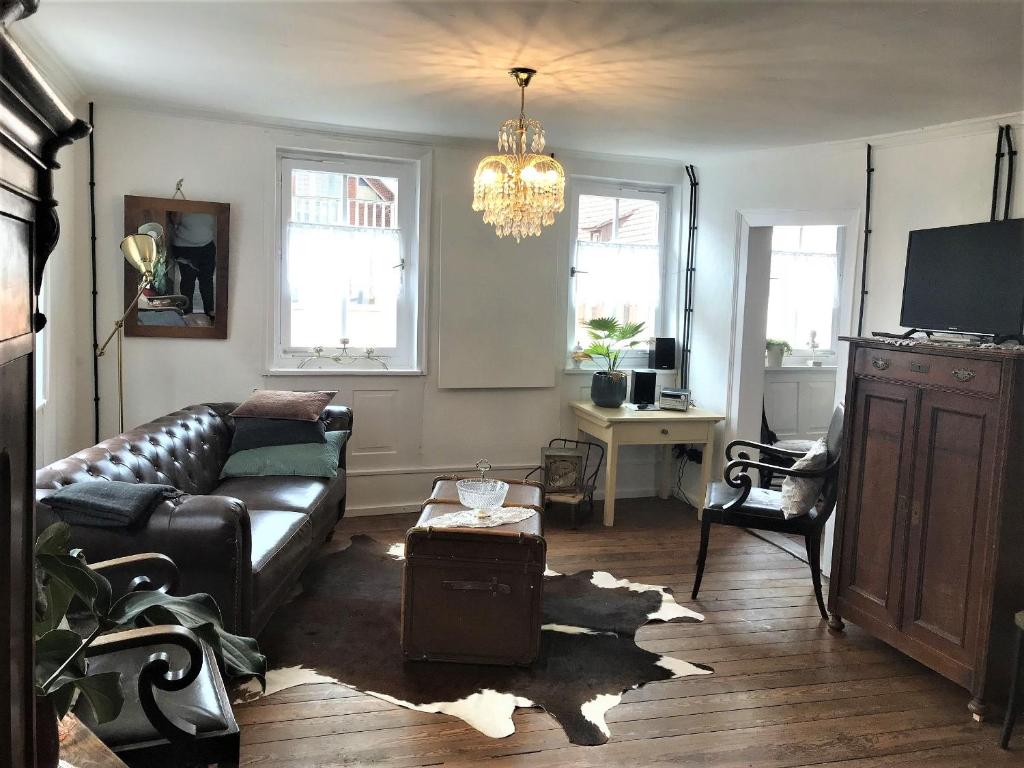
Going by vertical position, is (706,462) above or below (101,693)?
below

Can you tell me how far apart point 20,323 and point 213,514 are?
190 cm

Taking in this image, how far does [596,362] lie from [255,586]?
10.6 ft

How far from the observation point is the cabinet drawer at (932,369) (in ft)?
8.73

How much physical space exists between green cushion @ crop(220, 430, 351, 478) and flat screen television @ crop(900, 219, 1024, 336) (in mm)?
3028

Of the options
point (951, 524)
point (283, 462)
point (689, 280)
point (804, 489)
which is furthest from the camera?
point (689, 280)

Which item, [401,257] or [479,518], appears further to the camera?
[401,257]

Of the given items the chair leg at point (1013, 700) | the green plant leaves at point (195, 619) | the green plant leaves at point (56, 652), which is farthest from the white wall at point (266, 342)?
the green plant leaves at point (56, 652)

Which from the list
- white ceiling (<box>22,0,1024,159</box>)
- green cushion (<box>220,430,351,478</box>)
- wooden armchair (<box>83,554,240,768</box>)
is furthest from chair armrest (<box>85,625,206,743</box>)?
green cushion (<box>220,430,351,478</box>)

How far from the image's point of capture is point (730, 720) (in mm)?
2643

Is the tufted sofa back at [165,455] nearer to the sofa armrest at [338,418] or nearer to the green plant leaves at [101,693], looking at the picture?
the sofa armrest at [338,418]

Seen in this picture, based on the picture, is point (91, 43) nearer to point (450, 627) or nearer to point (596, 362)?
point (450, 627)

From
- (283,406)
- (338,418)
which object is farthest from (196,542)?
(338,418)

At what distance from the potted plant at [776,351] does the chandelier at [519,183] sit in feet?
10.2

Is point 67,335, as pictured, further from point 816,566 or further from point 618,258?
point 816,566
